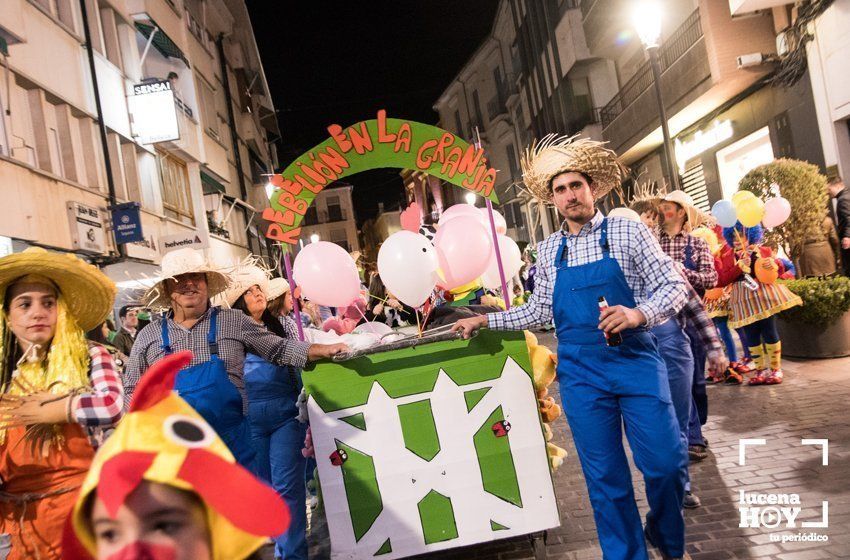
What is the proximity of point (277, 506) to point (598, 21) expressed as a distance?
25.0 meters

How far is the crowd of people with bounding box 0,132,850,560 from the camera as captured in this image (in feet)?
5.18

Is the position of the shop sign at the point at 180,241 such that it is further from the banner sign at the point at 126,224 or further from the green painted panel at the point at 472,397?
the green painted panel at the point at 472,397

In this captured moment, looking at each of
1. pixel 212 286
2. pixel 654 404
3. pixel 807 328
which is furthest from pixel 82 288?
pixel 807 328

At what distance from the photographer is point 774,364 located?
8.07 m

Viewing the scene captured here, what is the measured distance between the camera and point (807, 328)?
8.81 metres

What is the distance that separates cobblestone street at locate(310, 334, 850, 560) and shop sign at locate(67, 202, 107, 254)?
33.7 ft

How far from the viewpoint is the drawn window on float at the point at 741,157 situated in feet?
53.6

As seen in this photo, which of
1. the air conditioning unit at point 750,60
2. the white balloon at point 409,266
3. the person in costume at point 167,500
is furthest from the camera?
the air conditioning unit at point 750,60

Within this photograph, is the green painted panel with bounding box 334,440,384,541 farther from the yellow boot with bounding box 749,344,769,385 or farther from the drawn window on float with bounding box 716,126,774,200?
the drawn window on float with bounding box 716,126,774,200

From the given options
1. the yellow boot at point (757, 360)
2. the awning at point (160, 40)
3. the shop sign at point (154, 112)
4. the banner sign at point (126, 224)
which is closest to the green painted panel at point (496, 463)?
the yellow boot at point (757, 360)

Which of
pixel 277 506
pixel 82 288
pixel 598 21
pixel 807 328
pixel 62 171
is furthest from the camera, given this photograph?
pixel 598 21

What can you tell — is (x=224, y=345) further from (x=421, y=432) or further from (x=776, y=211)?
(x=776, y=211)

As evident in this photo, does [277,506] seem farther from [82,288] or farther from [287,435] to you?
[287,435]

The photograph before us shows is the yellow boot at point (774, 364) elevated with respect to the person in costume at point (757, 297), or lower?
lower
